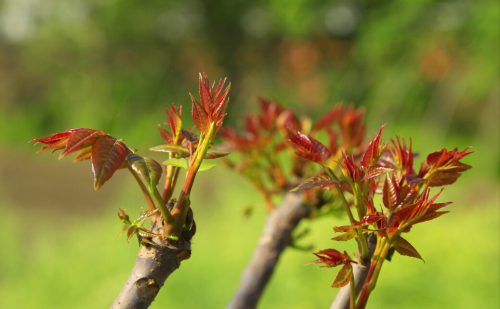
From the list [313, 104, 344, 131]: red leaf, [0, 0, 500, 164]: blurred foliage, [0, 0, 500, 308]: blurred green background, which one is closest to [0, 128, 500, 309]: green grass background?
[0, 0, 500, 308]: blurred green background

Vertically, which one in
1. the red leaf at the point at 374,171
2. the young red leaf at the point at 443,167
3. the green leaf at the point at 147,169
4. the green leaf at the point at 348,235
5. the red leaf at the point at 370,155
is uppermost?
the young red leaf at the point at 443,167

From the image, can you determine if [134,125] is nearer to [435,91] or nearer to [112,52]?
[112,52]

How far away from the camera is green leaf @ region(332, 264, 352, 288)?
312 millimetres

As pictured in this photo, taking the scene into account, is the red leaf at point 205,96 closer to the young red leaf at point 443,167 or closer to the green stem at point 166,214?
the green stem at point 166,214

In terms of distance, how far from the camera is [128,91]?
24.2 ft

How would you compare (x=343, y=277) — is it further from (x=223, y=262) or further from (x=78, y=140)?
(x=223, y=262)

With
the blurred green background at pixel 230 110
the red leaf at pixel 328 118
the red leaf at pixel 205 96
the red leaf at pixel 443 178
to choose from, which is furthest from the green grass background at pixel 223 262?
the red leaf at pixel 205 96

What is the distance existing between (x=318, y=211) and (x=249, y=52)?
8.03 meters

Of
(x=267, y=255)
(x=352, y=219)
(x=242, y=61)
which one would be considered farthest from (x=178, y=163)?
(x=242, y=61)

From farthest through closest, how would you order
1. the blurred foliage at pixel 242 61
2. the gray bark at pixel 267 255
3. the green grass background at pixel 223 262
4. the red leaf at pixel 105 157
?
the blurred foliage at pixel 242 61
the green grass background at pixel 223 262
the gray bark at pixel 267 255
the red leaf at pixel 105 157

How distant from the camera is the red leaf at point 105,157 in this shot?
0.28 metres

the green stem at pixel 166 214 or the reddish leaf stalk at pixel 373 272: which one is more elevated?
the reddish leaf stalk at pixel 373 272

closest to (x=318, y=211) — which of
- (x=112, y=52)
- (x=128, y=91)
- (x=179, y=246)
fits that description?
(x=179, y=246)

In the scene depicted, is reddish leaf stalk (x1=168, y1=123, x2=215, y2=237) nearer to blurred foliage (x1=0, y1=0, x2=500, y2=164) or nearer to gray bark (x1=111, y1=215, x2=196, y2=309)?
gray bark (x1=111, y1=215, x2=196, y2=309)
